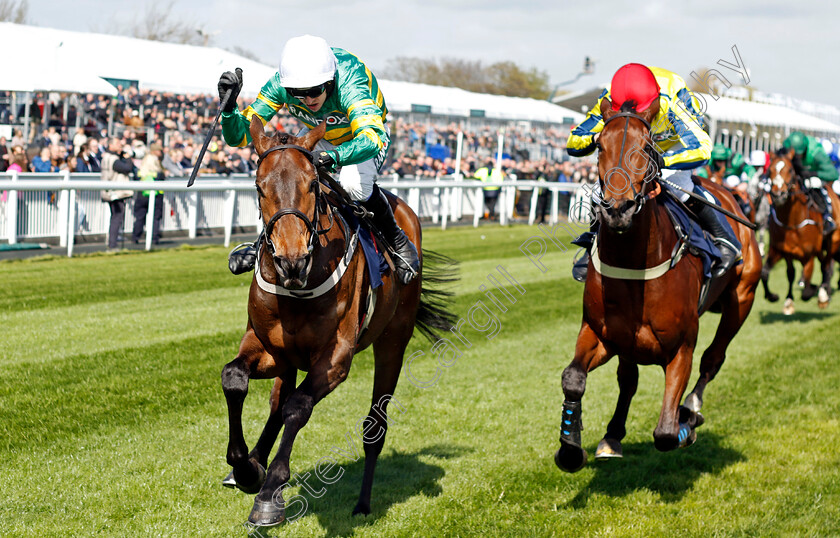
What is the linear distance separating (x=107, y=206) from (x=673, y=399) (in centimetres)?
1034

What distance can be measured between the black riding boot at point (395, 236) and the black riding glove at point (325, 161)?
0.80 m

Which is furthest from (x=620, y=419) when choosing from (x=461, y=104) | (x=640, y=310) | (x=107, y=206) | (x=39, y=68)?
(x=461, y=104)

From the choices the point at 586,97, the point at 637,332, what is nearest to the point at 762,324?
the point at 637,332

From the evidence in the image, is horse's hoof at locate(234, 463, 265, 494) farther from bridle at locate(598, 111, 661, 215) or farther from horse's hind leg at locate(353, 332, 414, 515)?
bridle at locate(598, 111, 661, 215)

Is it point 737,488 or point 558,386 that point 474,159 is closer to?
point 558,386

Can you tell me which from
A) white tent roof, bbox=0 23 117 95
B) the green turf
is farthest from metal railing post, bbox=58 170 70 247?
white tent roof, bbox=0 23 117 95

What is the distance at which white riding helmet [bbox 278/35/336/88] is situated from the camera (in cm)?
388

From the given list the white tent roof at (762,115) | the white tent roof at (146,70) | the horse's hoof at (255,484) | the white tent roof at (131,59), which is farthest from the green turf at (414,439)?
the white tent roof at (762,115)

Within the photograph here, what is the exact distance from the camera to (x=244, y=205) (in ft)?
49.3

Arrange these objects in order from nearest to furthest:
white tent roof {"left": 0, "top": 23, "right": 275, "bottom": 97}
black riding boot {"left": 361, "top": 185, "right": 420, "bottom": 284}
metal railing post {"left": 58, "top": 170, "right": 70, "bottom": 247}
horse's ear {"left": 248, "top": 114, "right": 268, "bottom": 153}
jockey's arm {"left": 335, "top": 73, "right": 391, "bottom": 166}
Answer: horse's ear {"left": 248, "top": 114, "right": 268, "bottom": 153}
jockey's arm {"left": 335, "top": 73, "right": 391, "bottom": 166}
black riding boot {"left": 361, "top": 185, "right": 420, "bottom": 284}
metal railing post {"left": 58, "top": 170, "right": 70, "bottom": 247}
white tent roof {"left": 0, "top": 23, "right": 275, "bottom": 97}

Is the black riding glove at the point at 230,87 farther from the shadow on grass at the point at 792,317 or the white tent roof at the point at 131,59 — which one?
the white tent roof at the point at 131,59

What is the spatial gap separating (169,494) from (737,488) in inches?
116

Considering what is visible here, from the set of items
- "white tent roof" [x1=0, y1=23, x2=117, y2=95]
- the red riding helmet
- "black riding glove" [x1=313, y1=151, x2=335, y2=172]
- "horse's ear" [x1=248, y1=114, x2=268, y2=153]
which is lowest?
"black riding glove" [x1=313, y1=151, x2=335, y2=172]

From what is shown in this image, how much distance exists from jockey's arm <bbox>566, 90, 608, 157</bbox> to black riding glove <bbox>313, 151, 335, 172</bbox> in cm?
138
